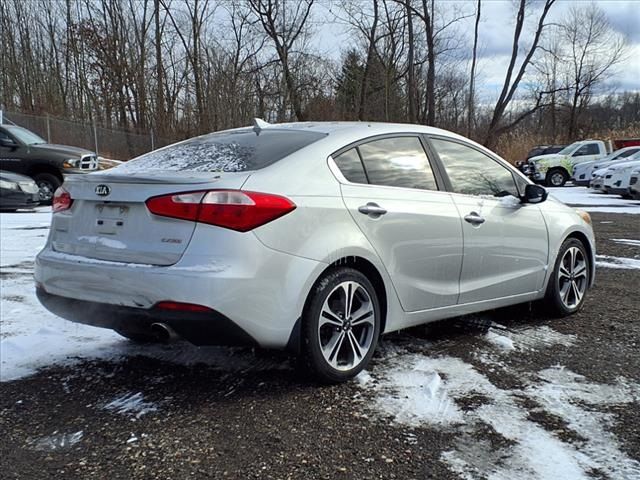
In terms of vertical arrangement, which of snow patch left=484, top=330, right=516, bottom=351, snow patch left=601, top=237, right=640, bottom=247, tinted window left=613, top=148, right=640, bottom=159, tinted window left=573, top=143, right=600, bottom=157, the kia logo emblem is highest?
tinted window left=573, top=143, right=600, bottom=157

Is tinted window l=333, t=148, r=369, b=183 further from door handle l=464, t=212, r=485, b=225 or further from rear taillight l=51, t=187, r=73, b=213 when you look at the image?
rear taillight l=51, t=187, r=73, b=213

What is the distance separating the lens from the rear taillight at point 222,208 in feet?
9.91

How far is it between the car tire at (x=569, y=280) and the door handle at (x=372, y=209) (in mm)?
2048

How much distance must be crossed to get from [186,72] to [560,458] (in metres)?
33.6

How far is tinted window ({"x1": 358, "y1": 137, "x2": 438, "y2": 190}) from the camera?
149 inches

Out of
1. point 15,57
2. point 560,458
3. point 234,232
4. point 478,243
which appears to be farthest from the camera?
point 15,57

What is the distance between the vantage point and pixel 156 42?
33.7m

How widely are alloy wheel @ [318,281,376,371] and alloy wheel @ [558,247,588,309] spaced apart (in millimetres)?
2211

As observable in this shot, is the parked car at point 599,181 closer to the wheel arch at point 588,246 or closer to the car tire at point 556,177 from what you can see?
the car tire at point 556,177

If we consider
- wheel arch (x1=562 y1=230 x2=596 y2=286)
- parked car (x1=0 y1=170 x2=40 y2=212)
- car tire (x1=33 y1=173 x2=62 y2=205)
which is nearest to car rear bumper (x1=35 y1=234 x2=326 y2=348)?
wheel arch (x1=562 y1=230 x2=596 y2=286)

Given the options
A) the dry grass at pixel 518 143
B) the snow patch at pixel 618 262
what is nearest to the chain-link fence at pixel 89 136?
the dry grass at pixel 518 143

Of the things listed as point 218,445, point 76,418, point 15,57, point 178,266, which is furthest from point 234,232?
point 15,57

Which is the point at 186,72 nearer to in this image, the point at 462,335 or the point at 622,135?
the point at 622,135

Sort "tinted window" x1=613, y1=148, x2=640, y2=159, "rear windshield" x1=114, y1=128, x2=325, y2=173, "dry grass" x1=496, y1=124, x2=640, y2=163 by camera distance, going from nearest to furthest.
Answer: "rear windshield" x1=114, y1=128, x2=325, y2=173 < "tinted window" x1=613, y1=148, x2=640, y2=159 < "dry grass" x1=496, y1=124, x2=640, y2=163
